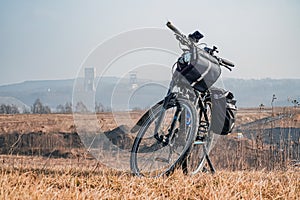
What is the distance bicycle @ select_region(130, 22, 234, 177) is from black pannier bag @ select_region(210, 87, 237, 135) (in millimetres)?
51

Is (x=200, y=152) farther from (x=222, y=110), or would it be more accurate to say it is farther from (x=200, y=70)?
(x=200, y=70)

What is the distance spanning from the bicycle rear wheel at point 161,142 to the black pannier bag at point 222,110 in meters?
0.46

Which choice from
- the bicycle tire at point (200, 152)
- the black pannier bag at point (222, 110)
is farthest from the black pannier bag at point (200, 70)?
the bicycle tire at point (200, 152)

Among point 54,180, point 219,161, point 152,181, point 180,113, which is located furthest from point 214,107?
point 219,161

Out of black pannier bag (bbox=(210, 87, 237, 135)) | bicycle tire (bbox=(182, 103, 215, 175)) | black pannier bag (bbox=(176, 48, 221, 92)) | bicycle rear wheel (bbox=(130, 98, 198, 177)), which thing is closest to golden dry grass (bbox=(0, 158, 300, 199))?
bicycle rear wheel (bbox=(130, 98, 198, 177))

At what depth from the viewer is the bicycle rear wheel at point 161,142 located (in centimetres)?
436

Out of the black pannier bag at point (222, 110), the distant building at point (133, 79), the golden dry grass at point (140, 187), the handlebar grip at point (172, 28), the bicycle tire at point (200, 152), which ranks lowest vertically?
the golden dry grass at point (140, 187)

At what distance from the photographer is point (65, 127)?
24.1 metres

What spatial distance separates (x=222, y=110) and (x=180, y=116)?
0.52 m

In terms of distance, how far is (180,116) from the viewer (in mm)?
4562

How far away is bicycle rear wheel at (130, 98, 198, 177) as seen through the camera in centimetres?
436

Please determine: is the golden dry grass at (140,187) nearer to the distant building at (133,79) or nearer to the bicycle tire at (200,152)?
the bicycle tire at (200,152)

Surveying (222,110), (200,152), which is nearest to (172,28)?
(222,110)

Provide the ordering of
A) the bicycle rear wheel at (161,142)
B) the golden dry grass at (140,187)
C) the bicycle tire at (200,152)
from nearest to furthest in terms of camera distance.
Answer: the golden dry grass at (140,187)
the bicycle rear wheel at (161,142)
the bicycle tire at (200,152)
